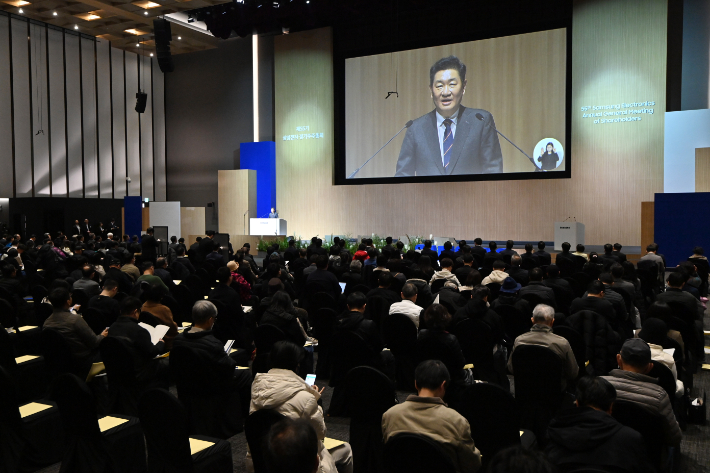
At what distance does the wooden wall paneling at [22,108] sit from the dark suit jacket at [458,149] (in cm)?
1266

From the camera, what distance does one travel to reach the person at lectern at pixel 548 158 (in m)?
15.7

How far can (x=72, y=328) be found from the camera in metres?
4.79

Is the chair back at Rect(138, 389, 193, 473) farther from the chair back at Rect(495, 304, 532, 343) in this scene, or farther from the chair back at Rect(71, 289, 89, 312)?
the chair back at Rect(71, 289, 89, 312)

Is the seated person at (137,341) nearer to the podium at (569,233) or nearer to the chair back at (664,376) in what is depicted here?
the chair back at (664,376)

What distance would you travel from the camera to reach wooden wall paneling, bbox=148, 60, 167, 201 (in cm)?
2370

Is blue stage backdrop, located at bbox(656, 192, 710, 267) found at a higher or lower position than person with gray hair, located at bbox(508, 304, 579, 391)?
higher

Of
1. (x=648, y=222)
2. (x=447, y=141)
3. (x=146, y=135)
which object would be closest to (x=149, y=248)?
(x=447, y=141)

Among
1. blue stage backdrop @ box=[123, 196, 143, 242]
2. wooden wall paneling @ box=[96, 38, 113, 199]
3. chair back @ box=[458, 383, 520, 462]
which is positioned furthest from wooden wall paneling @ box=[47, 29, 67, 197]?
chair back @ box=[458, 383, 520, 462]

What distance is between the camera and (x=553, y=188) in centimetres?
1582

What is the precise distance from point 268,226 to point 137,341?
13455mm

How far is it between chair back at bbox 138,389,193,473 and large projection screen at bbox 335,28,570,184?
1442 centimetres

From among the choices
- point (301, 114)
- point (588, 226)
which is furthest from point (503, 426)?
point (301, 114)

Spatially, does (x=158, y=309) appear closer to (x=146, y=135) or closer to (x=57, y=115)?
(x=57, y=115)

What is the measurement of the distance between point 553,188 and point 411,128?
15.1 feet
